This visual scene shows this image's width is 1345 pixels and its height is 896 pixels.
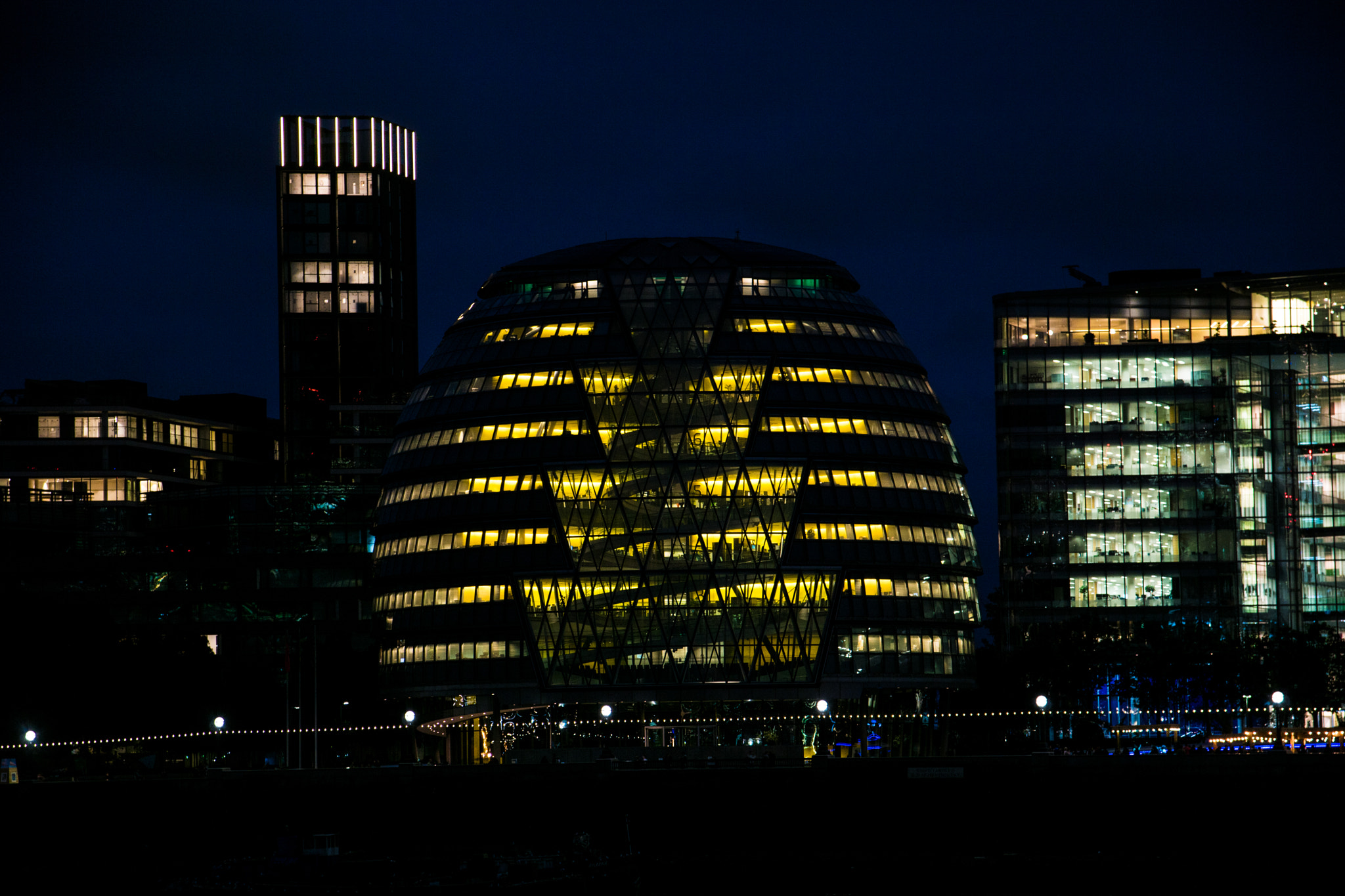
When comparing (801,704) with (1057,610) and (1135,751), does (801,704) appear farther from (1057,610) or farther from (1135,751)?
(1057,610)

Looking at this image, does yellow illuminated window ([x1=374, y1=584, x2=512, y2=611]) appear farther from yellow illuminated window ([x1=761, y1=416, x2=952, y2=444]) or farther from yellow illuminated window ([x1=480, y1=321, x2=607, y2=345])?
yellow illuminated window ([x1=761, y1=416, x2=952, y2=444])

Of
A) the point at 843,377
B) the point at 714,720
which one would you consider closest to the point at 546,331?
the point at 843,377

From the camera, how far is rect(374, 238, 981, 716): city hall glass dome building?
142 meters

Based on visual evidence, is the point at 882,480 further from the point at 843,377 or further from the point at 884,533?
the point at 843,377

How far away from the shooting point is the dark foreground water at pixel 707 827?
3844 inches

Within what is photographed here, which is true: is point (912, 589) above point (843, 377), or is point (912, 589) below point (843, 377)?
below

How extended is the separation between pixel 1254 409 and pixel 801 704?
164ft

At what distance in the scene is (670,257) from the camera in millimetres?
149625

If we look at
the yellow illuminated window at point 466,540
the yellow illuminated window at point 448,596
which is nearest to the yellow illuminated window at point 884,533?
the yellow illuminated window at point 466,540

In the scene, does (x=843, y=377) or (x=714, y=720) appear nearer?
(x=714, y=720)

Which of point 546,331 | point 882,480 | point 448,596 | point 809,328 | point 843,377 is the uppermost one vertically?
point 546,331

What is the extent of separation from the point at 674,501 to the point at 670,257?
59.8ft

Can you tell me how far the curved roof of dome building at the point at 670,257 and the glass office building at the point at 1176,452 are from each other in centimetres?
2472

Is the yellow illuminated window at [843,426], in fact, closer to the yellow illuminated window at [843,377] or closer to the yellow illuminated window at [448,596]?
the yellow illuminated window at [843,377]
